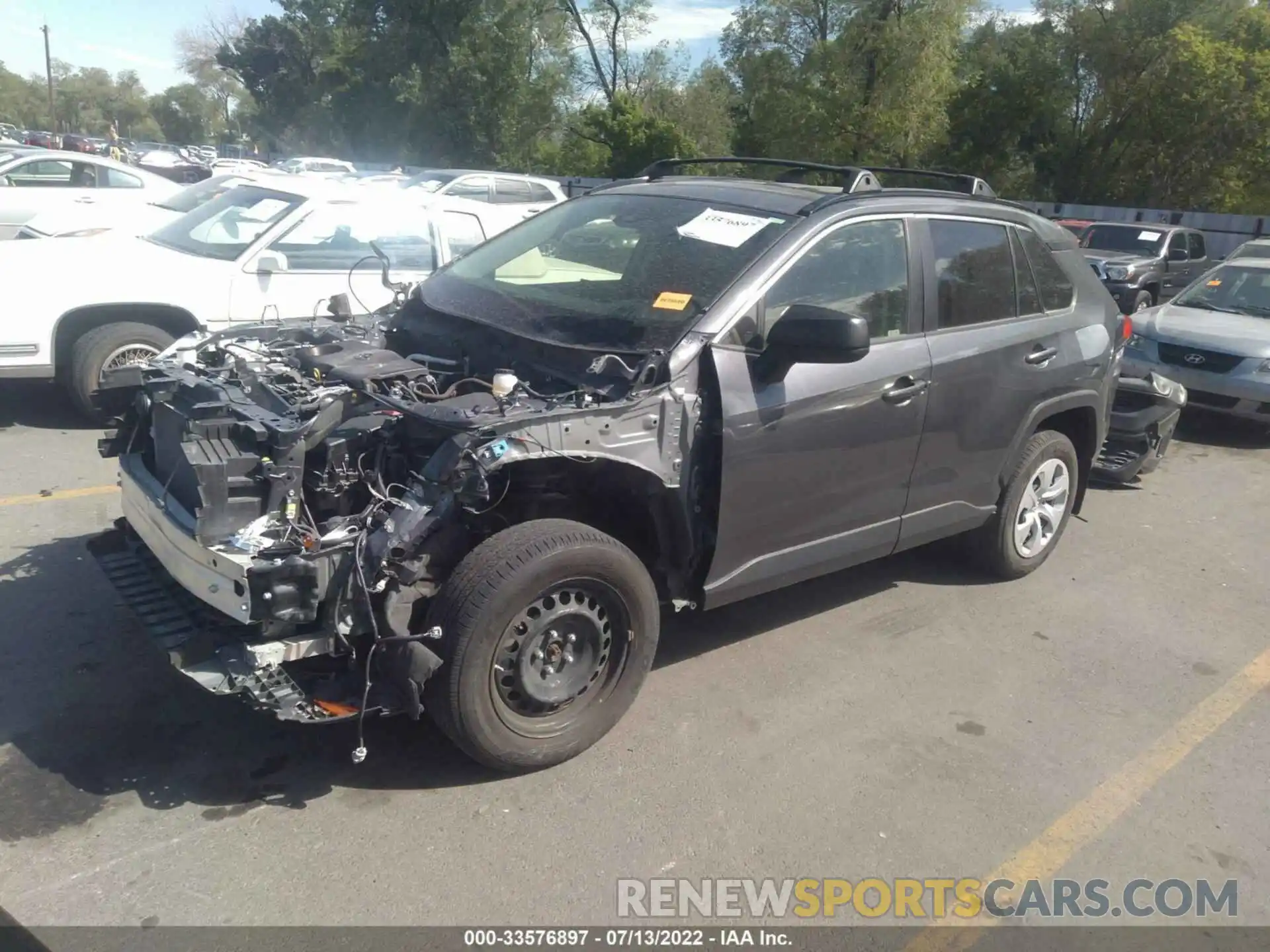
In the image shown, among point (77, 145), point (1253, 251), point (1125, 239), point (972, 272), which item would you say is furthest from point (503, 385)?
point (77, 145)

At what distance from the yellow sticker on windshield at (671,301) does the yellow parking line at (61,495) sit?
3706 mm

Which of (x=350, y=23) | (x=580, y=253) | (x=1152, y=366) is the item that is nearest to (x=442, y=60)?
(x=350, y=23)

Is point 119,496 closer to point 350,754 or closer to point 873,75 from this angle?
point 350,754

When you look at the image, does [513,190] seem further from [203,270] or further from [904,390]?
[904,390]

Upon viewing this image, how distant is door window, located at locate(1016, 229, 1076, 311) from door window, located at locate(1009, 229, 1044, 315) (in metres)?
0.03

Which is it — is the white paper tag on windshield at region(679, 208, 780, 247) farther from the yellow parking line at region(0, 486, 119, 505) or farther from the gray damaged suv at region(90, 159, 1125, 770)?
the yellow parking line at region(0, 486, 119, 505)

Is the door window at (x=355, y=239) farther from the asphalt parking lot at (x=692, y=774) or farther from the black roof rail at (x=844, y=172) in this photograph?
the asphalt parking lot at (x=692, y=774)

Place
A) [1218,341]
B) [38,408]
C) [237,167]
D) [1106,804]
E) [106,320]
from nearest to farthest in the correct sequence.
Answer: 1. [1106,804]
2. [106,320]
3. [38,408]
4. [1218,341]
5. [237,167]

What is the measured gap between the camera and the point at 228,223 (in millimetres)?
7520

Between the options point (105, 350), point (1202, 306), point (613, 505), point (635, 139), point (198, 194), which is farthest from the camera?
point (635, 139)

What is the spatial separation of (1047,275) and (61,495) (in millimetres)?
5522

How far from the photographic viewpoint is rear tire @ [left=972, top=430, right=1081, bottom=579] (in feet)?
17.3

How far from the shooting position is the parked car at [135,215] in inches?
330

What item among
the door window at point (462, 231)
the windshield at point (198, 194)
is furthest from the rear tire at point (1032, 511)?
the windshield at point (198, 194)
